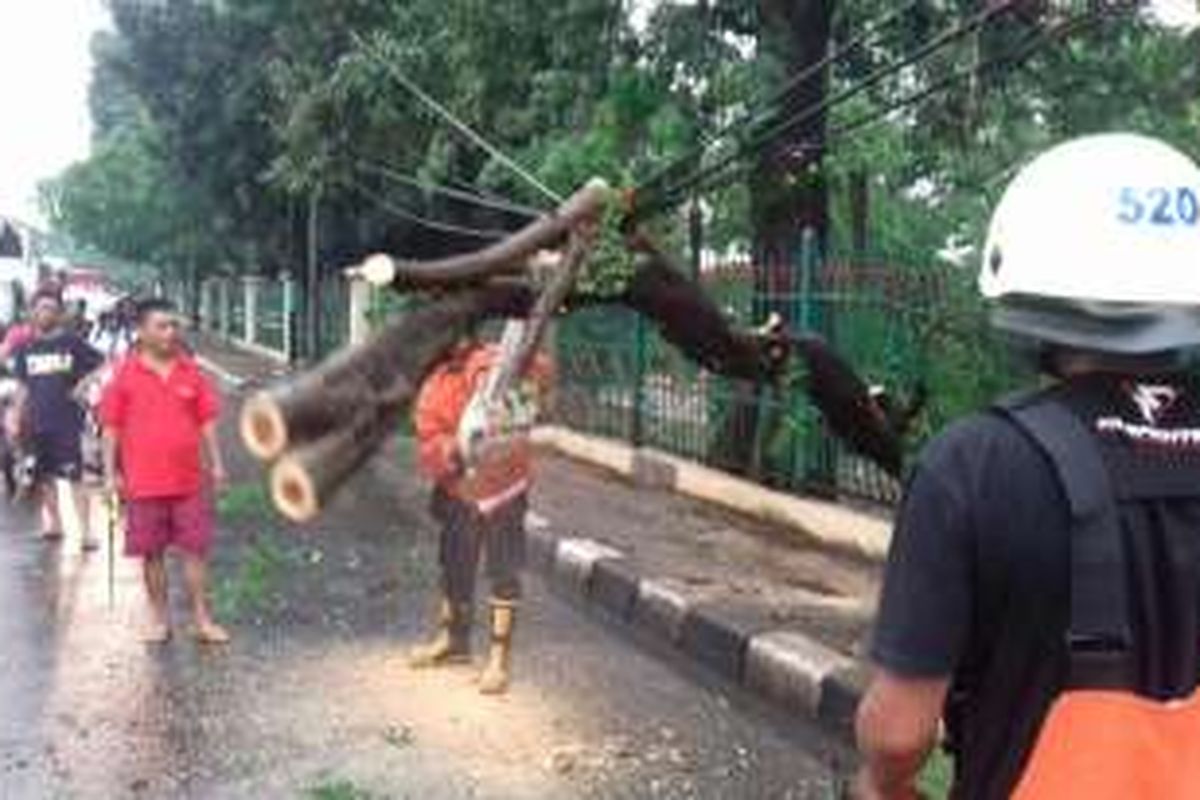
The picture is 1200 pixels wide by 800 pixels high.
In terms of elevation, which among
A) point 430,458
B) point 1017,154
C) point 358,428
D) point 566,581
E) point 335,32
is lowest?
point 566,581

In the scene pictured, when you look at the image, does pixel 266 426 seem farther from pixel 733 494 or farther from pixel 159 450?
pixel 733 494

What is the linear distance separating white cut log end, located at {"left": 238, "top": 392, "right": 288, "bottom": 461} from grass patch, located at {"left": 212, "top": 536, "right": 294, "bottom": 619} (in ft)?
27.0

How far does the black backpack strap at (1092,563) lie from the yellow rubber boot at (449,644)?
739cm

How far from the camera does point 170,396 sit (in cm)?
1039

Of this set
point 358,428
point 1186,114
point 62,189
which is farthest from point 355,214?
point 62,189

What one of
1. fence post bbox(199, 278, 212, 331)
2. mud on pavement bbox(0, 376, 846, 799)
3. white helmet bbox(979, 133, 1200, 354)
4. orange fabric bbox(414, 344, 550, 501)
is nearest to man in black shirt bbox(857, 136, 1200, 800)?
white helmet bbox(979, 133, 1200, 354)

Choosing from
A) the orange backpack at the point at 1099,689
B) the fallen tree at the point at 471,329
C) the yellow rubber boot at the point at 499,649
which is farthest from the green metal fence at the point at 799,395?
the orange backpack at the point at 1099,689

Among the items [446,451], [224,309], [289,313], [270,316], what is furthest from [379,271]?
[224,309]

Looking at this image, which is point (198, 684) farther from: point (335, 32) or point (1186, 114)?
point (335, 32)

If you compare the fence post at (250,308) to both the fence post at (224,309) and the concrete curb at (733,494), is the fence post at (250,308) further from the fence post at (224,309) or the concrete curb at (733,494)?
the concrete curb at (733,494)

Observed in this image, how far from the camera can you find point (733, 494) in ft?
49.1

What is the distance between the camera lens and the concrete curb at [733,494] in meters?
12.7

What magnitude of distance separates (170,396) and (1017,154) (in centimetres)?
738

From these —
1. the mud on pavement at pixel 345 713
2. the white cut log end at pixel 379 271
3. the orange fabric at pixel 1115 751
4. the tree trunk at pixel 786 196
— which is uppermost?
the tree trunk at pixel 786 196
